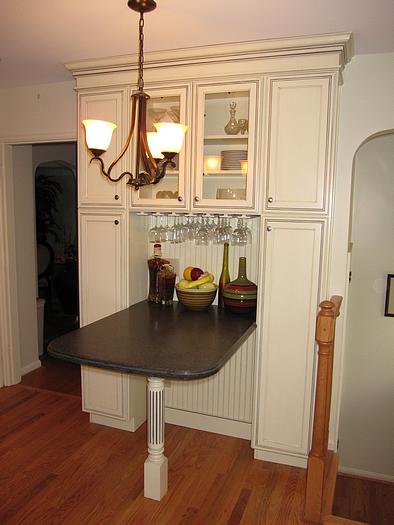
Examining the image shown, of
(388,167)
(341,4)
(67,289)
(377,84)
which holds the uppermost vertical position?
(341,4)

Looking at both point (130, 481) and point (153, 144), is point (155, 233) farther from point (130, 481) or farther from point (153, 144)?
point (130, 481)

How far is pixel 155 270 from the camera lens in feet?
9.53

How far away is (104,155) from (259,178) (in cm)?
107

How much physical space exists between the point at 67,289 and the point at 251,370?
3.97 metres

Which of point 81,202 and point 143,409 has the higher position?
point 81,202

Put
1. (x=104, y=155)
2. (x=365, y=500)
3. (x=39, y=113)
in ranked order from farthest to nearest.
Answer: (x=39, y=113) < (x=365, y=500) < (x=104, y=155)

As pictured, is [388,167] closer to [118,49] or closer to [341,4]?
[341,4]

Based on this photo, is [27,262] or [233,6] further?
[27,262]

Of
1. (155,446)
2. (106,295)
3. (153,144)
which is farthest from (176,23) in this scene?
(155,446)

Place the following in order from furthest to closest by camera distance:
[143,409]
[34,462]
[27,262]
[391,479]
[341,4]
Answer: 1. [27,262]
2. [391,479]
3. [143,409]
4. [34,462]
5. [341,4]

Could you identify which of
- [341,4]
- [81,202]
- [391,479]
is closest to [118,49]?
[81,202]

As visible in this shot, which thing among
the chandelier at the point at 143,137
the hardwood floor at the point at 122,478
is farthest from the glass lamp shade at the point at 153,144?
the hardwood floor at the point at 122,478

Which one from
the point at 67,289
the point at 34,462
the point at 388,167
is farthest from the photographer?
the point at 67,289

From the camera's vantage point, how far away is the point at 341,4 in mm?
1854
